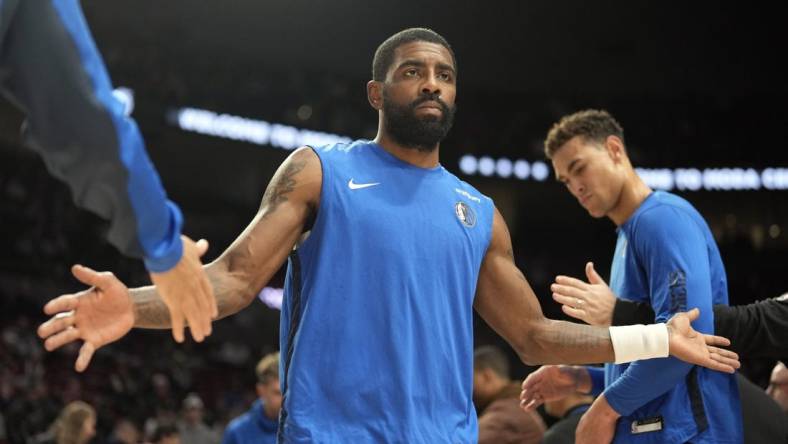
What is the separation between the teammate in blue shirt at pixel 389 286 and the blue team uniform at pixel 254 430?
414 centimetres

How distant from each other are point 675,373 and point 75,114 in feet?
8.70

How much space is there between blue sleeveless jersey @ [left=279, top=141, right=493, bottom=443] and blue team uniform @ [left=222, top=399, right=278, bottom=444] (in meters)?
4.22

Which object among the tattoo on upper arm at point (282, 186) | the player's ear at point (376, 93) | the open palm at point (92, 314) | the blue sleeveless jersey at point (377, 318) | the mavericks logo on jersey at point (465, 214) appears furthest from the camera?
the player's ear at point (376, 93)

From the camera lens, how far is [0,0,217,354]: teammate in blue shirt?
2162mm

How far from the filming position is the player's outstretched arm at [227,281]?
2.72 m

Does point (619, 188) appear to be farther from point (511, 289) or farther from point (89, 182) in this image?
point (89, 182)

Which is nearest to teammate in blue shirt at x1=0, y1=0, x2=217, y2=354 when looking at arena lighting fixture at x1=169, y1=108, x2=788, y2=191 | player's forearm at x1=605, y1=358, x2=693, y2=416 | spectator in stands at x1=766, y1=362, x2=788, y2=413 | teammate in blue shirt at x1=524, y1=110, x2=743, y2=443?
teammate in blue shirt at x1=524, y1=110, x2=743, y2=443

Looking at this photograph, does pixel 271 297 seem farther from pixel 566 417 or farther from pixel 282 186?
pixel 282 186

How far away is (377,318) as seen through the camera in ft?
10.9

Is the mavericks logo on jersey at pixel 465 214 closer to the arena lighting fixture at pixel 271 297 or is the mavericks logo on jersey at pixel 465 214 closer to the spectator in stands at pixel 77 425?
the spectator in stands at pixel 77 425

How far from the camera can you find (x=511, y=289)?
382 centimetres

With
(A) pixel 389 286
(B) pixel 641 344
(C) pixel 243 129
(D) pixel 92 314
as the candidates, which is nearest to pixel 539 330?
(B) pixel 641 344

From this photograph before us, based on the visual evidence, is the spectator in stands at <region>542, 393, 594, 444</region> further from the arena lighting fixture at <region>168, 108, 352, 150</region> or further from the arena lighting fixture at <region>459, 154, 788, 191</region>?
the arena lighting fixture at <region>459, 154, 788, 191</region>

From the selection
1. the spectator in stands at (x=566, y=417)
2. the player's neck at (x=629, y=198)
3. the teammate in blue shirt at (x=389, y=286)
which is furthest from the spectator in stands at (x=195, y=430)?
the teammate in blue shirt at (x=389, y=286)
